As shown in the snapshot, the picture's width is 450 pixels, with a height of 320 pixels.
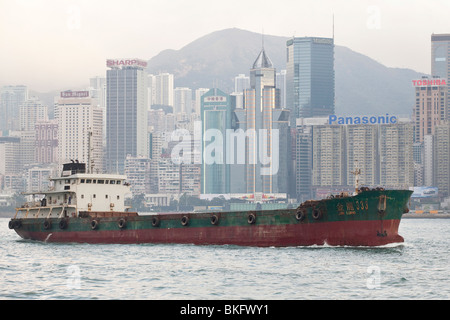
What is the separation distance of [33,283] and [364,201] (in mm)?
20344

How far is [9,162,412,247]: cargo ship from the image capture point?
48.2 m

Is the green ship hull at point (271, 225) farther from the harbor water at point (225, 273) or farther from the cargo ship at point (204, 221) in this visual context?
the harbor water at point (225, 273)

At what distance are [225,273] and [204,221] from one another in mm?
14782

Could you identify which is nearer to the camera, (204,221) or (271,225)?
(271,225)

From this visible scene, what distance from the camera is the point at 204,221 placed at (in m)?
53.3

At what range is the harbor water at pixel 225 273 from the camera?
32875 mm

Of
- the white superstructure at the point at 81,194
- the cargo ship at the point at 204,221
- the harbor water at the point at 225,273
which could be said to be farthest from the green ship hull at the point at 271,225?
the white superstructure at the point at 81,194

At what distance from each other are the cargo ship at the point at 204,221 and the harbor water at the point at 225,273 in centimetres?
103

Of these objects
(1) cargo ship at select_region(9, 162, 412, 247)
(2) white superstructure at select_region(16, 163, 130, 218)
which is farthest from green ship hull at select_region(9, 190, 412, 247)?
(2) white superstructure at select_region(16, 163, 130, 218)

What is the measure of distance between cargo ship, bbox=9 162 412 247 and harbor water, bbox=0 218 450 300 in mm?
1025

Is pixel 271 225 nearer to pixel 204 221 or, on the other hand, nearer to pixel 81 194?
pixel 204 221

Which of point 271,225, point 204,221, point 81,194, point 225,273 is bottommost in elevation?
point 225,273

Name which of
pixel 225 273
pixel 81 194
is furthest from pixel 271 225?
pixel 81 194
